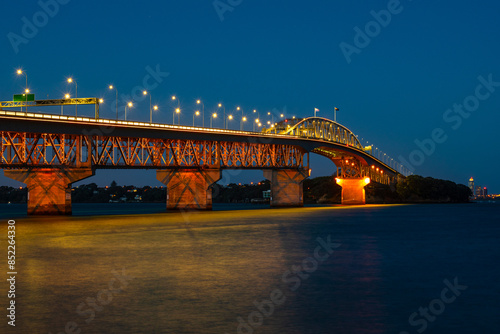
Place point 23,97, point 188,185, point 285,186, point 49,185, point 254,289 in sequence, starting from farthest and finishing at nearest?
point 285,186 < point 188,185 < point 49,185 < point 23,97 < point 254,289

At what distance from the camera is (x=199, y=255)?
35.0m

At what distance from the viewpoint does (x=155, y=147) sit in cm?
10131

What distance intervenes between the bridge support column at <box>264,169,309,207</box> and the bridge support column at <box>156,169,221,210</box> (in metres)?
21.3

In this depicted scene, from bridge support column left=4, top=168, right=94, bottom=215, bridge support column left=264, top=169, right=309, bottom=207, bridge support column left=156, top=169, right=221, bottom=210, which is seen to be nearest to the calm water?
bridge support column left=4, top=168, right=94, bottom=215

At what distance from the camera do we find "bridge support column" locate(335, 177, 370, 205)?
176738 mm

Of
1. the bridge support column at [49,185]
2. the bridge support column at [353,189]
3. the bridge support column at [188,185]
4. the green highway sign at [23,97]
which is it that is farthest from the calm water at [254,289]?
the bridge support column at [353,189]

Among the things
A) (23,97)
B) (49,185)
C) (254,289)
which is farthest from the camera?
(49,185)

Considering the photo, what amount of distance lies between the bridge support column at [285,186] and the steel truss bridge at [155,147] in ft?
0.75

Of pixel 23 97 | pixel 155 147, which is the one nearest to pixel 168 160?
pixel 155 147

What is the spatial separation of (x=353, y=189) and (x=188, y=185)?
3249 inches

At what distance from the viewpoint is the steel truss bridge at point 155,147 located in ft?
266

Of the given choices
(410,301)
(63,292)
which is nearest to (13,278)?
(63,292)

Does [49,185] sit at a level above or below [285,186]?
below

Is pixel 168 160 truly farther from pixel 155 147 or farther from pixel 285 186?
pixel 285 186
